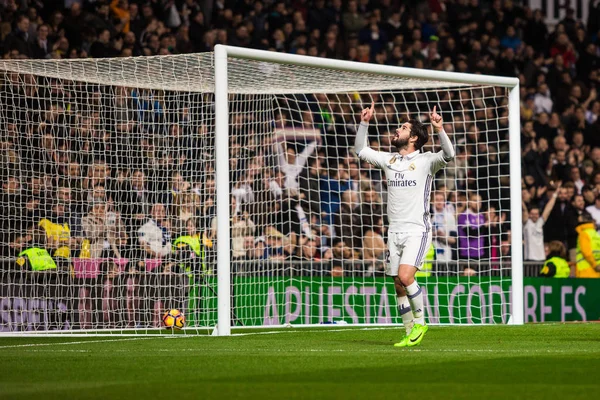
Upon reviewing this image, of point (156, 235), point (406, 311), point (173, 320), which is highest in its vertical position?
point (156, 235)

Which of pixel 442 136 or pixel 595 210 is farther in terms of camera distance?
pixel 595 210

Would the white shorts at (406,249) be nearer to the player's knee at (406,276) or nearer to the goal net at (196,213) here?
the player's knee at (406,276)

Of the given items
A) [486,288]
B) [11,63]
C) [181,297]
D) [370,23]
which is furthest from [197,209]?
[370,23]

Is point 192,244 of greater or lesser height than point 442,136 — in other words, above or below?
below

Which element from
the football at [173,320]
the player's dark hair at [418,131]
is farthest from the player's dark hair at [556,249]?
the player's dark hair at [418,131]

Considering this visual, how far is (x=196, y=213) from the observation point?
1496 centimetres

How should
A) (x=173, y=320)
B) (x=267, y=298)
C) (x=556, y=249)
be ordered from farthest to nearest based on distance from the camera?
(x=556, y=249)
(x=267, y=298)
(x=173, y=320)

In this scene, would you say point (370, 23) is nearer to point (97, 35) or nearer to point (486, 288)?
point (97, 35)

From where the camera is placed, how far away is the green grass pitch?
656 cm

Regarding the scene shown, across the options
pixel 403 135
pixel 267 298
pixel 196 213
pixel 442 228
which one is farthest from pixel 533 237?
pixel 403 135

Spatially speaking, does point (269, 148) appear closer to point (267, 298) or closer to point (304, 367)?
point (267, 298)

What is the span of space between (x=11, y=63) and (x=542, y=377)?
321 inches

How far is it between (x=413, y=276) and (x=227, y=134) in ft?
9.96

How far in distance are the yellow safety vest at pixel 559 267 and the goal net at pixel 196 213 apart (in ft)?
3.21
